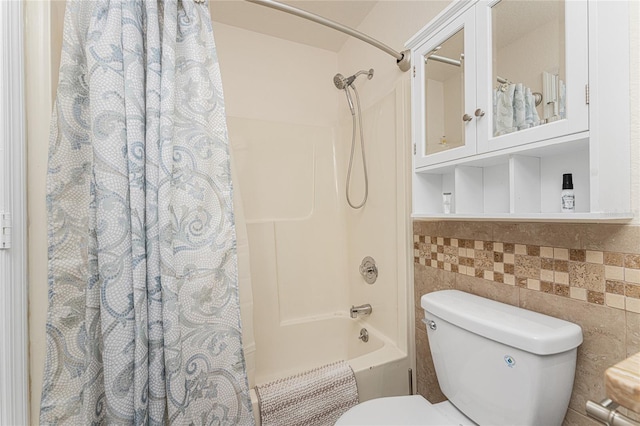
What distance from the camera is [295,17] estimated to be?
5.65 feet

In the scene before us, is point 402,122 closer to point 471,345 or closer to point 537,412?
point 471,345

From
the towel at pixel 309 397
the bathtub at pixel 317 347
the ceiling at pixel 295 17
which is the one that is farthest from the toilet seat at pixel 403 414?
the ceiling at pixel 295 17

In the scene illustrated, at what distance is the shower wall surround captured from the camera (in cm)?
70

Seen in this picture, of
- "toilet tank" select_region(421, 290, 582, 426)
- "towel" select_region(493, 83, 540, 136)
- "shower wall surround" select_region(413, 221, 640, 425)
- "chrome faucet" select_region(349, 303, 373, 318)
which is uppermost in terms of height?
"towel" select_region(493, 83, 540, 136)

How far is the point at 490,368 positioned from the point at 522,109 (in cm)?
72

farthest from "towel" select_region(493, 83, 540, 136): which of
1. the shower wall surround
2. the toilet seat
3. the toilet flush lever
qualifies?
the toilet seat

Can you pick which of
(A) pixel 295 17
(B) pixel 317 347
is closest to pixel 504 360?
(B) pixel 317 347

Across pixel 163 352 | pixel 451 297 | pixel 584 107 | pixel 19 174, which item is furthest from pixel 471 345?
pixel 19 174

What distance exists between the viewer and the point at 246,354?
1.12 meters

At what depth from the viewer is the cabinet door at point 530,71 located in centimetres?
66

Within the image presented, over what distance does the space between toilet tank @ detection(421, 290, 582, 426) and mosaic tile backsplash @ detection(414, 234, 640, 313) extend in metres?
0.09

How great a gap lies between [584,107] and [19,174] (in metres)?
1.44

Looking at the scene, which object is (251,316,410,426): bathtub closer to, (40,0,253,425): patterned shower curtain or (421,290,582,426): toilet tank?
(421,290,582,426): toilet tank

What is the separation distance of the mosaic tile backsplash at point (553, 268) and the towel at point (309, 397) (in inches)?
24.5
